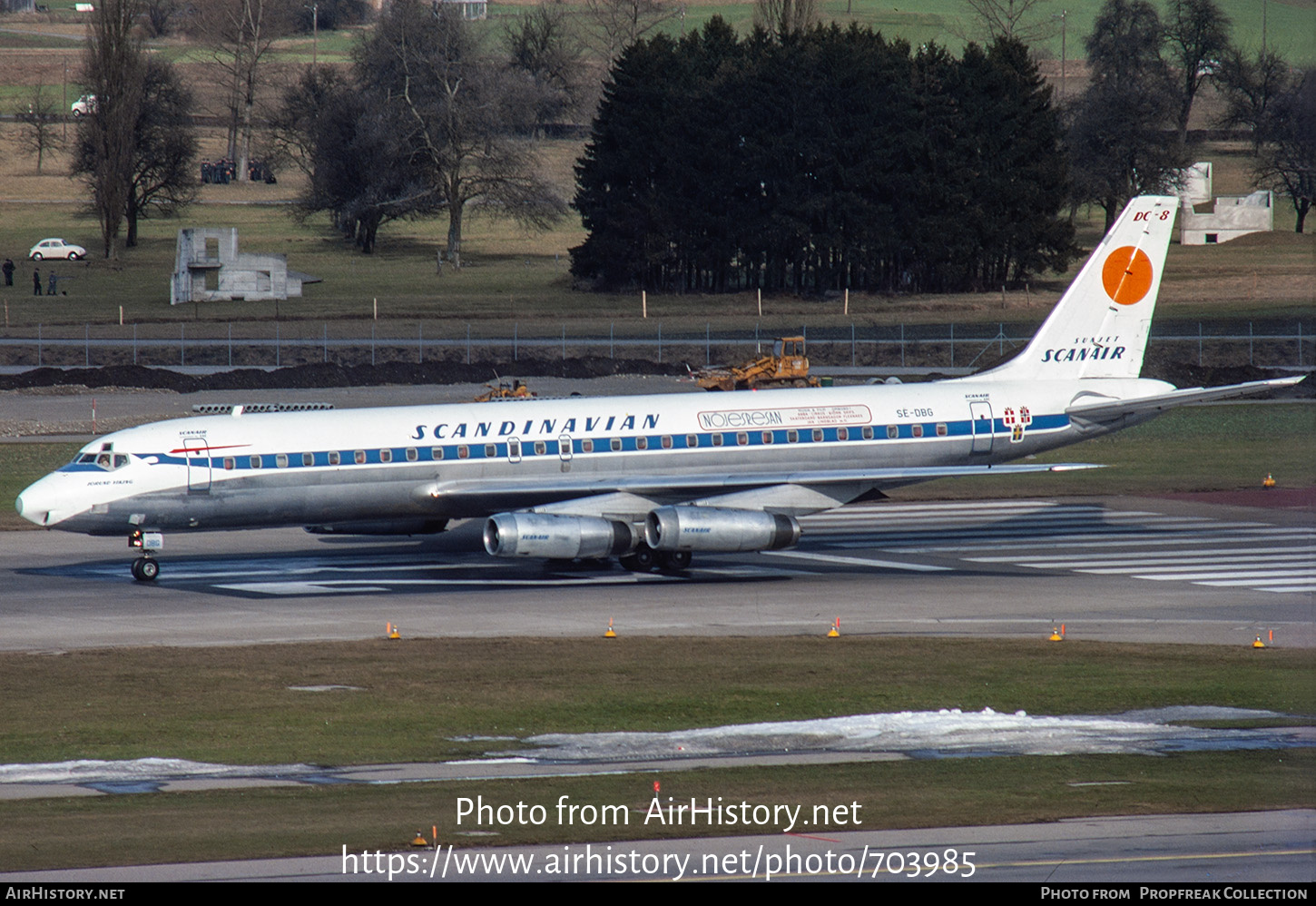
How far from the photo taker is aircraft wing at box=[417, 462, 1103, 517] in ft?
119

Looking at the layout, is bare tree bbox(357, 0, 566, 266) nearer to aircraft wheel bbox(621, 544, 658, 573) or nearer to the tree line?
the tree line

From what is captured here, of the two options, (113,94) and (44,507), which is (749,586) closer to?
(44,507)

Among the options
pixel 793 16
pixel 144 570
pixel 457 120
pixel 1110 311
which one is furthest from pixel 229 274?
pixel 1110 311

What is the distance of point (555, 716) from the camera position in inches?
910

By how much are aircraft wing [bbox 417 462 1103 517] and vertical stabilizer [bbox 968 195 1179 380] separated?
5.50m

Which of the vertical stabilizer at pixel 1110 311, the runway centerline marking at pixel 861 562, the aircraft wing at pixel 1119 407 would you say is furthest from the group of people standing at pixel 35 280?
the aircraft wing at pixel 1119 407

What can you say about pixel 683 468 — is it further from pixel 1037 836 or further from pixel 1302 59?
pixel 1302 59

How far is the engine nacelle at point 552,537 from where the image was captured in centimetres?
3388

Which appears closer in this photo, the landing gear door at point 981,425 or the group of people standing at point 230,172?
the landing gear door at point 981,425

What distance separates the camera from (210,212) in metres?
154

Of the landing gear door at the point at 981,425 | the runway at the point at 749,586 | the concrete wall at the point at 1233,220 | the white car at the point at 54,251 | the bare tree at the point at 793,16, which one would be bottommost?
the runway at the point at 749,586

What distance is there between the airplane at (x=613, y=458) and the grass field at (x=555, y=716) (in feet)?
22.8

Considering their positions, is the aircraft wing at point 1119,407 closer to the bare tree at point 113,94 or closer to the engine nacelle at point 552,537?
the engine nacelle at point 552,537

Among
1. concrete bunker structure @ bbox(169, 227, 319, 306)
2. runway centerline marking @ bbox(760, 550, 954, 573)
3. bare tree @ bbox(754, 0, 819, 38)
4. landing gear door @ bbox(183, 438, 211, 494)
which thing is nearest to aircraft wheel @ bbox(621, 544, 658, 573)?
runway centerline marking @ bbox(760, 550, 954, 573)
